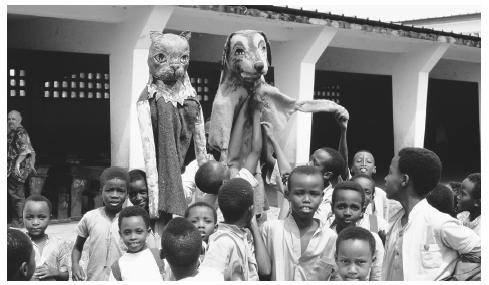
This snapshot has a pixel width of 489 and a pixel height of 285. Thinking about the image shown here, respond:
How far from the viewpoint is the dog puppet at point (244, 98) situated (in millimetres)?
4336

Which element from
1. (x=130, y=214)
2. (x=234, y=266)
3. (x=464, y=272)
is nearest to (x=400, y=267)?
(x=464, y=272)

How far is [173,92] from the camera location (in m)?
4.13

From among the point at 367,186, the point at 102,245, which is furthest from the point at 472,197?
the point at 102,245

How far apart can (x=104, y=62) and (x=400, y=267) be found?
373 inches

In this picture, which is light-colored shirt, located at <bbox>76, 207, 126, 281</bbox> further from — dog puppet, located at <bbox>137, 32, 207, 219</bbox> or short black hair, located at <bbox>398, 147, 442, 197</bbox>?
short black hair, located at <bbox>398, 147, 442, 197</bbox>

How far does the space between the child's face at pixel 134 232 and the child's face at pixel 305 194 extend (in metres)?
0.75

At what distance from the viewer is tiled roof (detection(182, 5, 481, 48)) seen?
8.96 meters

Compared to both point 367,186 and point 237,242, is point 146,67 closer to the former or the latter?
point 367,186

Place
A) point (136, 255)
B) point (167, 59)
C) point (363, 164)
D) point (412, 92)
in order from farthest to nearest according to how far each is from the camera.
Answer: point (412, 92) → point (363, 164) → point (167, 59) → point (136, 255)

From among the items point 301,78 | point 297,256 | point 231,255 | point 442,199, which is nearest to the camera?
point 231,255

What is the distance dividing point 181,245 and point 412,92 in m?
9.95

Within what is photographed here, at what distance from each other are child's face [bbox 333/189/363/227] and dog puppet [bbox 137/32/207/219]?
2.99 ft

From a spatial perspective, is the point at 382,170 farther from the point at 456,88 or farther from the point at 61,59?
the point at 61,59

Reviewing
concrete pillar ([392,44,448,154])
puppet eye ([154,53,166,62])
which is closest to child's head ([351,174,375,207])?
puppet eye ([154,53,166,62])
